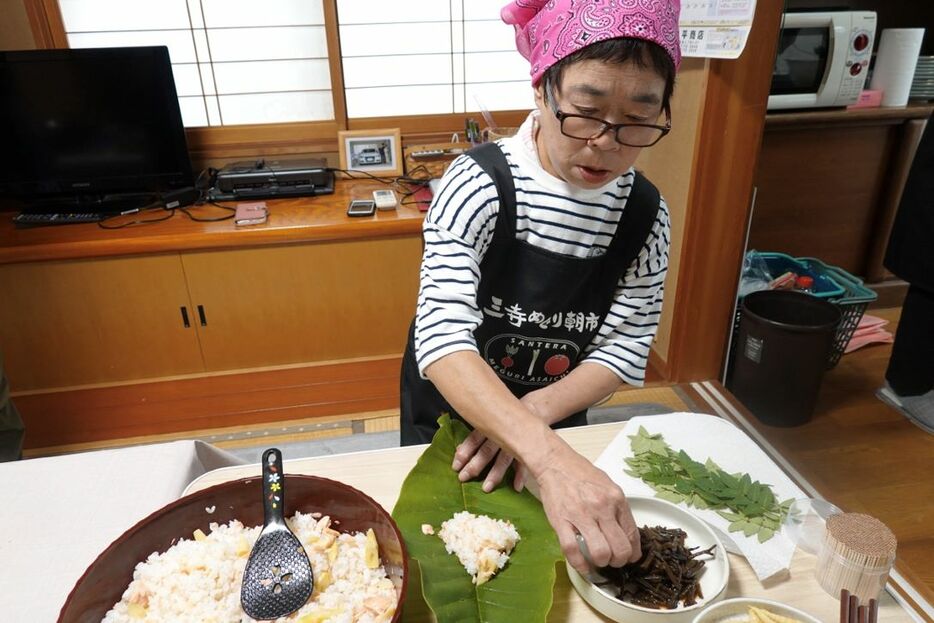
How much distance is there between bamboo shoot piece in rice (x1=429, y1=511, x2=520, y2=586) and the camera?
74 cm

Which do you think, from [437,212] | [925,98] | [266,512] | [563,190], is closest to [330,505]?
[266,512]

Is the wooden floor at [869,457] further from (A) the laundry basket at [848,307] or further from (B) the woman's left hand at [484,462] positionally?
(B) the woman's left hand at [484,462]

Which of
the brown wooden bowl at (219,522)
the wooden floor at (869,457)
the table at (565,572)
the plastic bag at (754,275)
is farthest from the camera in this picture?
the plastic bag at (754,275)

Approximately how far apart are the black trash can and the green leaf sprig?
1.56m

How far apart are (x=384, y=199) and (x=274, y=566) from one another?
2102 mm

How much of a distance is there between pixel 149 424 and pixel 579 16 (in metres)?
2.41

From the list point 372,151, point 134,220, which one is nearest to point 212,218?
point 134,220

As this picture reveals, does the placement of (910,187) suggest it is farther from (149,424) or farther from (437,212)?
(149,424)

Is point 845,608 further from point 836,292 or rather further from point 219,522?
point 836,292

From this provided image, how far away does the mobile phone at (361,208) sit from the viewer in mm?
2549

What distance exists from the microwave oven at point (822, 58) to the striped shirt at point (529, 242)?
2133mm

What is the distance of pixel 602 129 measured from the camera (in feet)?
2.87

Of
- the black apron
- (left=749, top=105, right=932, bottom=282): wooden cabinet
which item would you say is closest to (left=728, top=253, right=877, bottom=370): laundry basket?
(left=749, top=105, right=932, bottom=282): wooden cabinet

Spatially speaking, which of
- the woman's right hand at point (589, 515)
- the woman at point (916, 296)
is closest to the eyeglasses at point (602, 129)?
the woman's right hand at point (589, 515)
